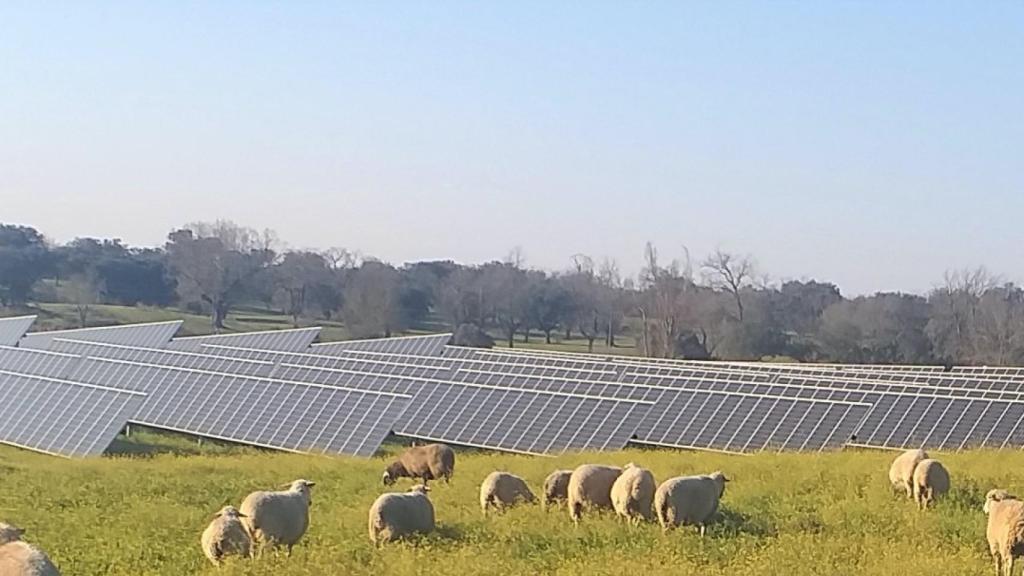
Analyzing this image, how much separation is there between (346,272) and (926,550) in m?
91.4

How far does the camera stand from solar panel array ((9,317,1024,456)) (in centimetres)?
2595

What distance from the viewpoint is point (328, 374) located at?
3412cm

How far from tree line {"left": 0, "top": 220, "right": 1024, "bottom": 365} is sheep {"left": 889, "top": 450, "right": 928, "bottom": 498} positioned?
55.9 m

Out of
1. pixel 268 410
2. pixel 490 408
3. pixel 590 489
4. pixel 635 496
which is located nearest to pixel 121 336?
pixel 268 410

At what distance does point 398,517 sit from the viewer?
490 inches

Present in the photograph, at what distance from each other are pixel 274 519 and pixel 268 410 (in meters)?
18.8

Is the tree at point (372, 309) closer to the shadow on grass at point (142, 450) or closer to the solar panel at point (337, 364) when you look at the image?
the solar panel at point (337, 364)

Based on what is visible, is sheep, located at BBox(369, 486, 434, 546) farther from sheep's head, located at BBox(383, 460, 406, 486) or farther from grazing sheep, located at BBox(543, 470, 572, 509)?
sheep's head, located at BBox(383, 460, 406, 486)

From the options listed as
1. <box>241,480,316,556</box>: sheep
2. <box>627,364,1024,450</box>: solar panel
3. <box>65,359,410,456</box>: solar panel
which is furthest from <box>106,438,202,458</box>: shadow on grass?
<box>241,480,316,556</box>: sheep

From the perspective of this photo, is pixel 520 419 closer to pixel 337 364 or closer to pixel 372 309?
pixel 337 364

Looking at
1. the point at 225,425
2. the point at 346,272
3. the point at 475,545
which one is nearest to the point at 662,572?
the point at 475,545

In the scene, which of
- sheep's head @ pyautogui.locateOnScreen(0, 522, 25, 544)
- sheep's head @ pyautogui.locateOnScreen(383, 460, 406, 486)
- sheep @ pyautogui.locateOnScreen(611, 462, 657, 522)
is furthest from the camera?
sheep's head @ pyautogui.locateOnScreen(383, 460, 406, 486)

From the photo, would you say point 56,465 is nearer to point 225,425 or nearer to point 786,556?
point 225,425

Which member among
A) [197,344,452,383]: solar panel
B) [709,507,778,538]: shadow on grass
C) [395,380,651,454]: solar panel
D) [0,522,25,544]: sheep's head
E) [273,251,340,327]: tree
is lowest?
[395,380,651,454]: solar panel
